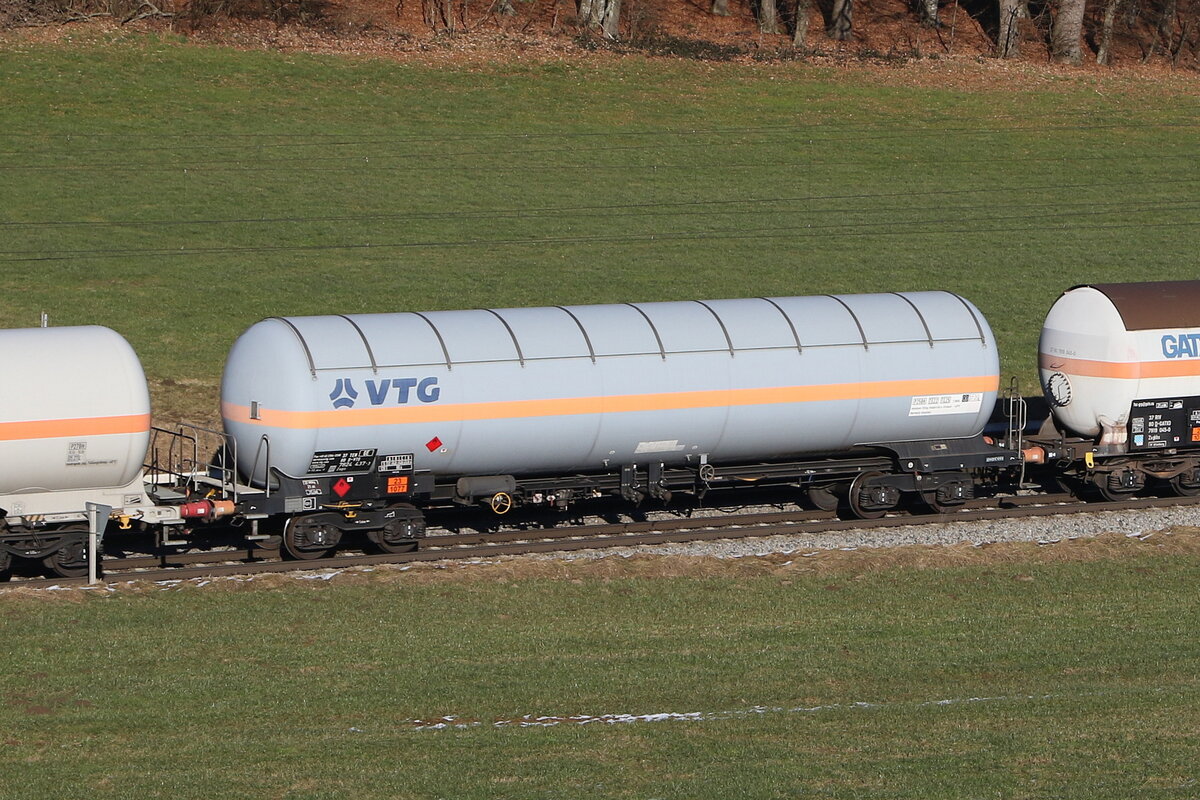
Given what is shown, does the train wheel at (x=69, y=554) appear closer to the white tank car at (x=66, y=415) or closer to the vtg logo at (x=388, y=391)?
the white tank car at (x=66, y=415)

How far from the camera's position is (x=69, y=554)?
22.4 metres

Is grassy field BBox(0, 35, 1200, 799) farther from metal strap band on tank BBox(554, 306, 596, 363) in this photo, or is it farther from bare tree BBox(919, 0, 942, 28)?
bare tree BBox(919, 0, 942, 28)

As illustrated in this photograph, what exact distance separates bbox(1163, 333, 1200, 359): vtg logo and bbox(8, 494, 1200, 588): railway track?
8.31 feet

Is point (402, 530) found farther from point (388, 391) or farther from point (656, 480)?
point (656, 480)

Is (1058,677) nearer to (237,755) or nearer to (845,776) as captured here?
(845,776)

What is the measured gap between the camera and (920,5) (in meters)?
67.1

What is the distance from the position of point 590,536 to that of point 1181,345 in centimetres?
1069

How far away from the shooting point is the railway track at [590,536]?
23.0 metres

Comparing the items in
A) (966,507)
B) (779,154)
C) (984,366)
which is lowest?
(966,507)

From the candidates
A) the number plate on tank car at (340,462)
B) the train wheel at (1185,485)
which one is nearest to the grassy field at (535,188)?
the train wheel at (1185,485)

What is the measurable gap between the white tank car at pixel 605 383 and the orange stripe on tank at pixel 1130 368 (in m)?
2.09

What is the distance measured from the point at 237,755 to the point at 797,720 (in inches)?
207

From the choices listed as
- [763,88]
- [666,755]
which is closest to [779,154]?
[763,88]

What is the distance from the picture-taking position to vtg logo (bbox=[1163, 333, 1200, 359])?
27359mm
